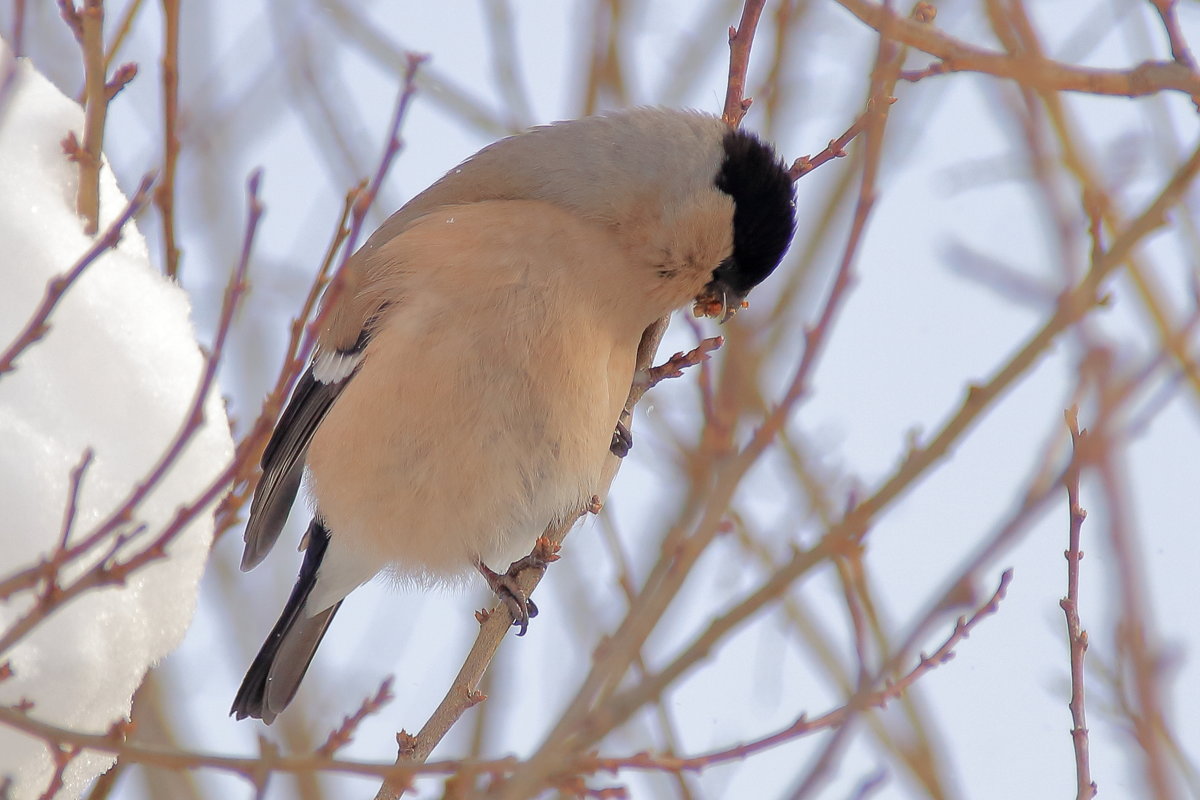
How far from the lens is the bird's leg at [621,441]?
367 cm

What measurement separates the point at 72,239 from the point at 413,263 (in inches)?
48.8

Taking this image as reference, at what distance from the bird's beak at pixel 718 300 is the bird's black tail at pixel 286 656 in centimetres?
127

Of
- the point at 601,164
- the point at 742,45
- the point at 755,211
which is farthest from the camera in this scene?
the point at 601,164

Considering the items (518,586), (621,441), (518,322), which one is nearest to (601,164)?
(518,322)

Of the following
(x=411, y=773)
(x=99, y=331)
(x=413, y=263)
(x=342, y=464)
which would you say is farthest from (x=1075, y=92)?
(x=342, y=464)

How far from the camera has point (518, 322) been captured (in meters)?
3.19

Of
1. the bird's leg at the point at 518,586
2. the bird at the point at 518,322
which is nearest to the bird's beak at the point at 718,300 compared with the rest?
the bird at the point at 518,322

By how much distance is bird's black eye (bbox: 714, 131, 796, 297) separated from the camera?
3.36m

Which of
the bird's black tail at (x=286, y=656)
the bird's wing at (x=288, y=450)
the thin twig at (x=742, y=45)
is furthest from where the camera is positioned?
the bird's black tail at (x=286, y=656)

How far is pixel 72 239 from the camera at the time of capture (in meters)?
2.29

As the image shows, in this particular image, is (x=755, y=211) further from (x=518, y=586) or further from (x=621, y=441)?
(x=518, y=586)

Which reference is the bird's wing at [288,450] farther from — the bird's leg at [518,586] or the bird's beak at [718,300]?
the bird's beak at [718,300]

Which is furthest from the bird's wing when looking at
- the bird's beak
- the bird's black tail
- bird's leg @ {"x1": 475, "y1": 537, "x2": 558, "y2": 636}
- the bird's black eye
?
the bird's black eye

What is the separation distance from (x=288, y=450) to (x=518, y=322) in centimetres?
93
